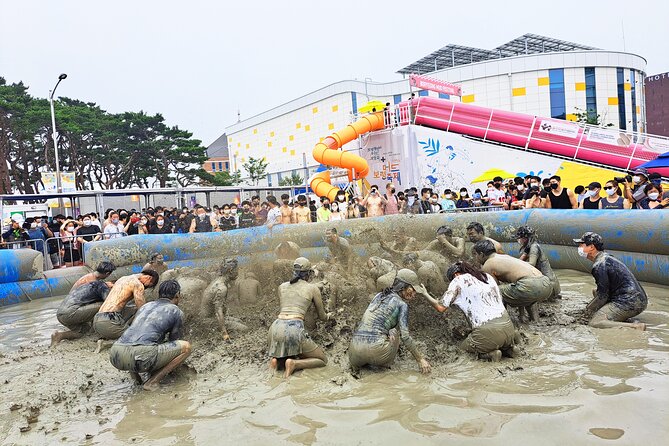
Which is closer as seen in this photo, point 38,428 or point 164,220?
point 38,428

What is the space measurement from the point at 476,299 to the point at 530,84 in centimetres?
3799

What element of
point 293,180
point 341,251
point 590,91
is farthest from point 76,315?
point 590,91

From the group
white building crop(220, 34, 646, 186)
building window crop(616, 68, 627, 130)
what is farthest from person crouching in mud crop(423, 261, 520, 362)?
building window crop(616, 68, 627, 130)

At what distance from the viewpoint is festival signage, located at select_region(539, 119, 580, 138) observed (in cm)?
1725

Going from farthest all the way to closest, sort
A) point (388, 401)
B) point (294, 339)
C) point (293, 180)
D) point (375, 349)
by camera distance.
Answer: point (293, 180), point (294, 339), point (375, 349), point (388, 401)

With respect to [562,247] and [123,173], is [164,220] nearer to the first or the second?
[562,247]

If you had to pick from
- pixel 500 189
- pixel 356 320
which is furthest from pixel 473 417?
pixel 500 189

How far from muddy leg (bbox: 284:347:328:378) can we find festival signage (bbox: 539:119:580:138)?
50.1 feet

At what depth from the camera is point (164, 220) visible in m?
13.1

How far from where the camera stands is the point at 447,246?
7.68 m

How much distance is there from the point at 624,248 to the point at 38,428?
8.15 m

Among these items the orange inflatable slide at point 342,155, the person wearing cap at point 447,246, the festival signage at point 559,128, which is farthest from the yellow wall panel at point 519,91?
the person wearing cap at point 447,246

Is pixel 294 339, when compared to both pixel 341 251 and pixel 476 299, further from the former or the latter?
pixel 341 251

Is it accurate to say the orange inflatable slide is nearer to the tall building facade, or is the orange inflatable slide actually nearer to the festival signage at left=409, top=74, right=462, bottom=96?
the festival signage at left=409, top=74, right=462, bottom=96
